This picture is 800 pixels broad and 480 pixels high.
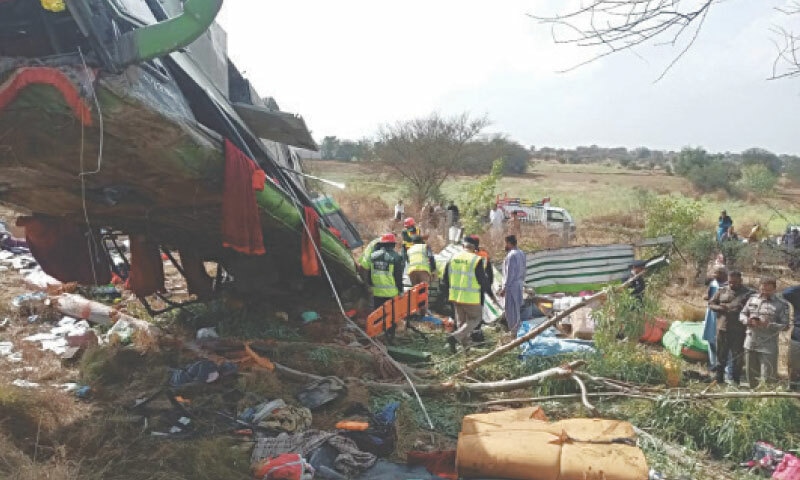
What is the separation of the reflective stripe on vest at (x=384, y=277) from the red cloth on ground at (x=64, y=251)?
351cm

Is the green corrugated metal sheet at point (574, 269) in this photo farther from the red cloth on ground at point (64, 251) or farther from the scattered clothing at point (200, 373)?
the red cloth on ground at point (64, 251)

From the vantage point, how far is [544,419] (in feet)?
16.8

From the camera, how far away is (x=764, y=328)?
6500 mm

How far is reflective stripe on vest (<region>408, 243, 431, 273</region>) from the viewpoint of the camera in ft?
32.1

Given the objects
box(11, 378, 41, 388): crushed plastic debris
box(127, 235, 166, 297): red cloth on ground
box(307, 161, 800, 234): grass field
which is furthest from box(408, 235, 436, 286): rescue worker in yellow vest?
box(307, 161, 800, 234): grass field

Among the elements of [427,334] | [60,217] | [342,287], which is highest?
[60,217]

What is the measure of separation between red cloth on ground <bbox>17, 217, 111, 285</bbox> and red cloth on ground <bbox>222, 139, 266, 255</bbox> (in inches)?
114

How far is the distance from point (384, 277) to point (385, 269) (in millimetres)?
114

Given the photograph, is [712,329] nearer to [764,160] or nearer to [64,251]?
[64,251]

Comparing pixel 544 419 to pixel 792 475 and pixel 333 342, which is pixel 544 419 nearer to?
pixel 792 475

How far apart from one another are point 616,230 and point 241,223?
19720 mm

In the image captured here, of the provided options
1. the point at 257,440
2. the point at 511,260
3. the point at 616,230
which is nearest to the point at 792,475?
the point at 257,440

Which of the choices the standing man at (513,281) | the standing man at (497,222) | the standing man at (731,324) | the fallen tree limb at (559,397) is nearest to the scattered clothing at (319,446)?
the fallen tree limb at (559,397)

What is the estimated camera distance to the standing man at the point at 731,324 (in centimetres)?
702
